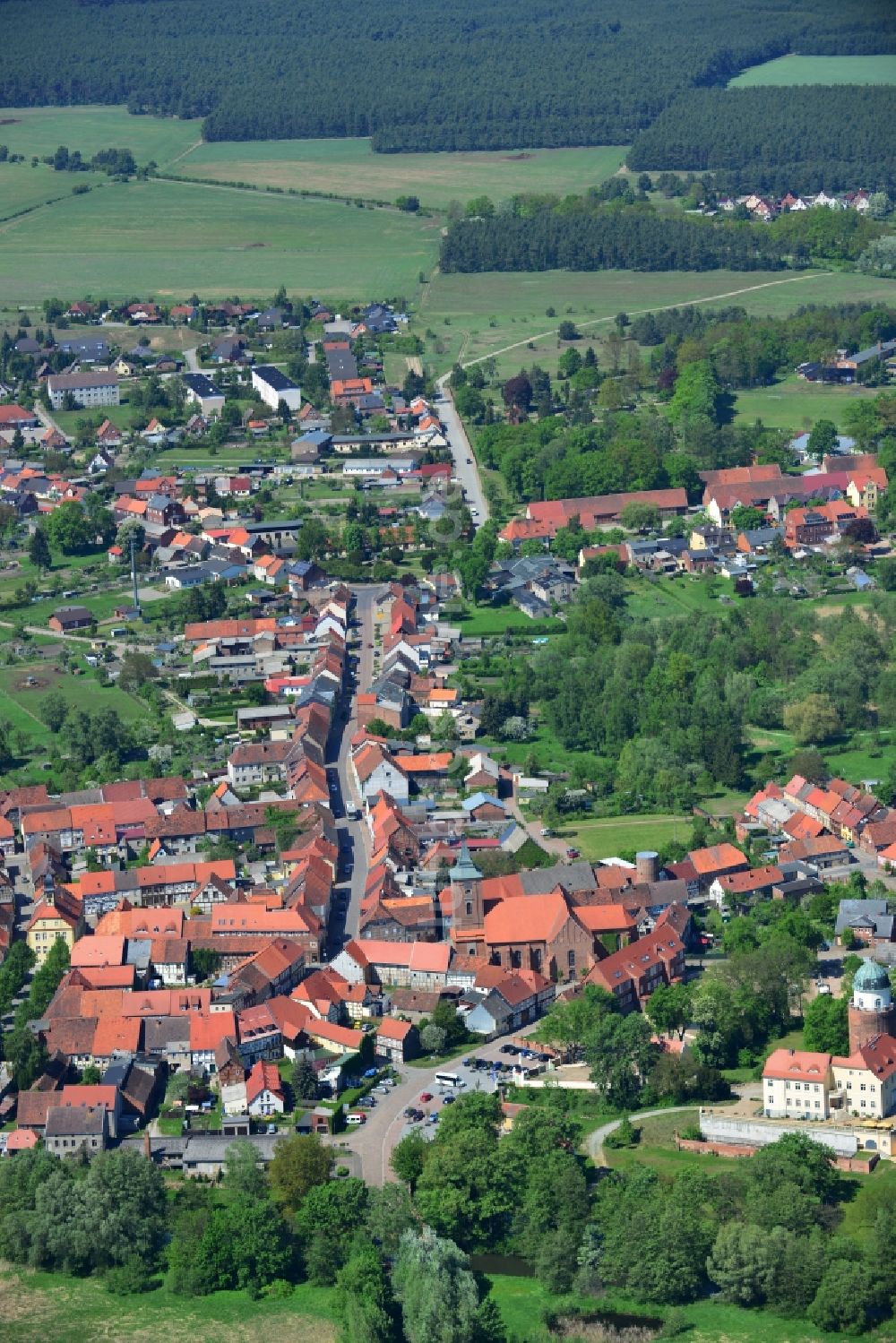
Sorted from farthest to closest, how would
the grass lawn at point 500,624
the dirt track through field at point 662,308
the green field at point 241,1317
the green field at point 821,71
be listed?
the green field at point 821,71 → the dirt track through field at point 662,308 → the grass lawn at point 500,624 → the green field at point 241,1317

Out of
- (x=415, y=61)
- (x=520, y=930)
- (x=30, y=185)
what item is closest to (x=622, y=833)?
(x=520, y=930)

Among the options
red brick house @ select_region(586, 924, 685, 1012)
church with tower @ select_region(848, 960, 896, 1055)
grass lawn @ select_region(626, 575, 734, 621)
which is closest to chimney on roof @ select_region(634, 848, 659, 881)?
red brick house @ select_region(586, 924, 685, 1012)

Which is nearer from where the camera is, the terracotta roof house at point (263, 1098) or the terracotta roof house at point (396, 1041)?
the terracotta roof house at point (263, 1098)

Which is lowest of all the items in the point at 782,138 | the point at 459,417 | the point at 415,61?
the point at 415,61

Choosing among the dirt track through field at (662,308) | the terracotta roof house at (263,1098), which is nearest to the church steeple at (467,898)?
the terracotta roof house at (263,1098)

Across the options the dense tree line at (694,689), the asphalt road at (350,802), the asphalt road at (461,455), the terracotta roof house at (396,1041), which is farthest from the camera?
the asphalt road at (461,455)

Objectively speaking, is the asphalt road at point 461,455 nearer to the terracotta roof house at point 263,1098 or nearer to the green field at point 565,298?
the green field at point 565,298

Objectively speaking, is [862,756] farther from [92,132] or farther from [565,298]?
[92,132]

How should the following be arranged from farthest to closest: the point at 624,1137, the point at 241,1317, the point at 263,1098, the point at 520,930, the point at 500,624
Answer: the point at 500,624, the point at 520,930, the point at 263,1098, the point at 624,1137, the point at 241,1317
